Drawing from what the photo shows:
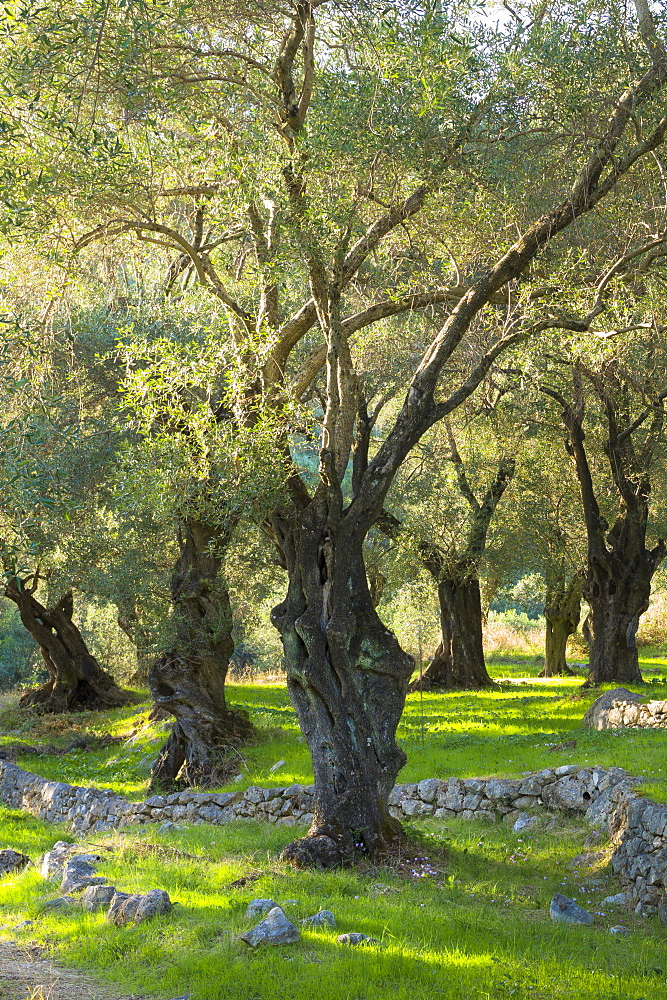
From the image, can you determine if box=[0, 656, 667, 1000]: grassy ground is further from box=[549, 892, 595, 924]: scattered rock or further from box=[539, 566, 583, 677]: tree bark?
box=[539, 566, 583, 677]: tree bark

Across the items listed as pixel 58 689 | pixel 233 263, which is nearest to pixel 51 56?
pixel 233 263

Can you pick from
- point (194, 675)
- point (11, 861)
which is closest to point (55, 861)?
point (11, 861)

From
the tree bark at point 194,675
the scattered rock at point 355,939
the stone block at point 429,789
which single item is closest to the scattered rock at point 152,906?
the scattered rock at point 355,939

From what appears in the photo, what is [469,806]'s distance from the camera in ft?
46.2

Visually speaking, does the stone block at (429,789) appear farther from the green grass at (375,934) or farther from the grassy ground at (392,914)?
the green grass at (375,934)

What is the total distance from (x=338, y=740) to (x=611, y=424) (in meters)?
14.0

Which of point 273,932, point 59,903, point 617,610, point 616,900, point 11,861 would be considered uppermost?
point 617,610

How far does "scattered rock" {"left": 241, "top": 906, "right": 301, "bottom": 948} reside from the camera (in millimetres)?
7488

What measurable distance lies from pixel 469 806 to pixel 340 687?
4.42 m

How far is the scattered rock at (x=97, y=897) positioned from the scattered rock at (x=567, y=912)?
A: 14.6 ft

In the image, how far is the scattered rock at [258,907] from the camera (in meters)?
8.22

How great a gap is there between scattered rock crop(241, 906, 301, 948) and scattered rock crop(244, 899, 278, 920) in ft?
1.68

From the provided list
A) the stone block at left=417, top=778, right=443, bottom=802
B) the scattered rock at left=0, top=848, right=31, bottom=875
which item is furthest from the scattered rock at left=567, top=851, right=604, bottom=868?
the scattered rock at left=0, top=848, right=31, bottom=875

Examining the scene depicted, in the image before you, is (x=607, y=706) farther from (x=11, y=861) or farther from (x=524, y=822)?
(x=11, y=861)
